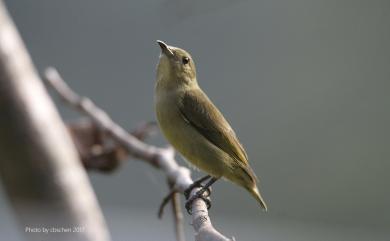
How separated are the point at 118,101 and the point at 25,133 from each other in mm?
4737

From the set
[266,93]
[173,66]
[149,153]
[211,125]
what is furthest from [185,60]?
[266,93]

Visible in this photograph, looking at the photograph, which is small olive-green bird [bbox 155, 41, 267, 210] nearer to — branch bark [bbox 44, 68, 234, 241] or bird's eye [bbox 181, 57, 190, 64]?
bird's eye [bbox 181, 57, 190, 64]

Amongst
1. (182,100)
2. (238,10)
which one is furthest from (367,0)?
(182,100)

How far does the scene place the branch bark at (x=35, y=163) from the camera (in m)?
1.58

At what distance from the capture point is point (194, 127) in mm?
3162

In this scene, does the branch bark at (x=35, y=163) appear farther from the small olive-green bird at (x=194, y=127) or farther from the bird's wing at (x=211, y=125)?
the bird's wing at (x=211, y=125)

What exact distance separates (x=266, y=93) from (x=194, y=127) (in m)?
3.42

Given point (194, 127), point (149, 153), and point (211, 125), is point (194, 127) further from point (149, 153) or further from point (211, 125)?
point (149, 153)

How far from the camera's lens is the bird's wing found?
316 centimetres

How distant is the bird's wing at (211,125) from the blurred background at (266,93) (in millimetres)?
2525

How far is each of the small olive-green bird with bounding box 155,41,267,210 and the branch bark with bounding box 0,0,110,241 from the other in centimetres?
119

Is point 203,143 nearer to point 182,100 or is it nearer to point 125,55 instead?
point 182,100

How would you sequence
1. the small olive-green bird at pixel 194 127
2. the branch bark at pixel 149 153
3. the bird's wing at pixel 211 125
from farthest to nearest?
the bird's wing at pixel 211 125, the small olive-green bird at pixel 194 127, the branch bark at pixel 149 153

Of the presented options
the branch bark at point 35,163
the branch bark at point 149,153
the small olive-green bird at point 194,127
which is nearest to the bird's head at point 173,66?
the small olive-green bird at point 194,127
